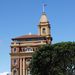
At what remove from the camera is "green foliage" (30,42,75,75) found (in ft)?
331

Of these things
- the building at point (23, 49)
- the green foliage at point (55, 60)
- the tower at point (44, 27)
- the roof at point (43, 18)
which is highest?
the roof at point (43, 18)

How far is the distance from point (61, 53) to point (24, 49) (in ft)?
164

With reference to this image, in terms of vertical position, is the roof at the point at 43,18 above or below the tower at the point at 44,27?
above

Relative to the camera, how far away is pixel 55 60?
101 m

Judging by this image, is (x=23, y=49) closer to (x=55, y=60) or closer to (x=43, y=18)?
(x=43, y=18)

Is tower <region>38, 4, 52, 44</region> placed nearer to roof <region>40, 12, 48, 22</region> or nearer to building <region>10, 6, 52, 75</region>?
roof <region>40, 12, 48, 22</region>

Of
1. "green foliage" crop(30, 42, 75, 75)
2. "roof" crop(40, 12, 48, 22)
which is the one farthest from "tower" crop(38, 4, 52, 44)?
"green foliage" crop(30, 42, 75, 75)

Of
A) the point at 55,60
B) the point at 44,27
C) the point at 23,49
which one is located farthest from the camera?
the point at 44,27

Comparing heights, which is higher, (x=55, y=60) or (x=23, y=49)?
(x=23, y=49)

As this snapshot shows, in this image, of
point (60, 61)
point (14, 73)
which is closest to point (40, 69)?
point (60, 61)

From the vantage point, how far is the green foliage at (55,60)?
331 feet

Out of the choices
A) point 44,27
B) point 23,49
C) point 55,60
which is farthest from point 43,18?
point 55,60

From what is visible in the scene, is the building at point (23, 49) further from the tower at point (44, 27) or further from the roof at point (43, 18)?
the roof at point (43, 18)

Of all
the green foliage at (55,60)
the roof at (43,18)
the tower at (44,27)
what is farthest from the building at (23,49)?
the green foliage at (55,60)
